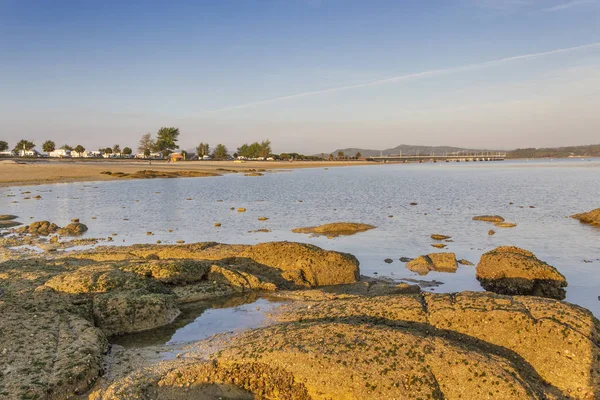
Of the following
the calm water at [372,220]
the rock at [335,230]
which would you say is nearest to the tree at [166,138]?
the calm water at [372,220]

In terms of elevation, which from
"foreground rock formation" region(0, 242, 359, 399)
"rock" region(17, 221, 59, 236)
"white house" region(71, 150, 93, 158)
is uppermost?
"white house" region(71, 150, 93, 158)

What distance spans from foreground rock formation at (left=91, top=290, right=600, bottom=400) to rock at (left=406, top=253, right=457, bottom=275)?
8042 millimetres

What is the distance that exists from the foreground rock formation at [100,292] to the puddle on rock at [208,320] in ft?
1.05

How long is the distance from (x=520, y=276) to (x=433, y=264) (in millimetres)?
3735

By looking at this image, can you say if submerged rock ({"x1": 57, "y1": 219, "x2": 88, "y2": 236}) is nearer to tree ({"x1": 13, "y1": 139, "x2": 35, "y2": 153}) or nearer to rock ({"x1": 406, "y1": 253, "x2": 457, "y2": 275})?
rock ({"x1": 406, "y1": 253, "x2": 457, "y2": 275})

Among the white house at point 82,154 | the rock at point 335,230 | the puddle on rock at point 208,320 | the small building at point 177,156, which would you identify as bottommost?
the rock at point 335,230

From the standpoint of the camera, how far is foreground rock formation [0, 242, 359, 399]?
8.10 m

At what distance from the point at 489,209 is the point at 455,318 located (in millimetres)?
33280

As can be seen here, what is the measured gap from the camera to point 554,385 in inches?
305

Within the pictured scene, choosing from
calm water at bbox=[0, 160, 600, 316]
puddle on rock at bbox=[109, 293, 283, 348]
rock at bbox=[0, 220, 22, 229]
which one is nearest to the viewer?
puddle on rock at bbox=[109, 293, 283, 348]

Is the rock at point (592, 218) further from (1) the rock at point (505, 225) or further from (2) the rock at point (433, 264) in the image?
(2) the rock at point (433, 264)

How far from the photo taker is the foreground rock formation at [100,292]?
8102 mm

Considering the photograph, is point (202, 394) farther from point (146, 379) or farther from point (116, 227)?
point (116, 227)

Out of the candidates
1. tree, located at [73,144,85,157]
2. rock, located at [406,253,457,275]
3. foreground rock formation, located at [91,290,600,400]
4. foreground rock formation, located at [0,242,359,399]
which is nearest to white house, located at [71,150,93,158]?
tree, located at [73,144,85,157]
